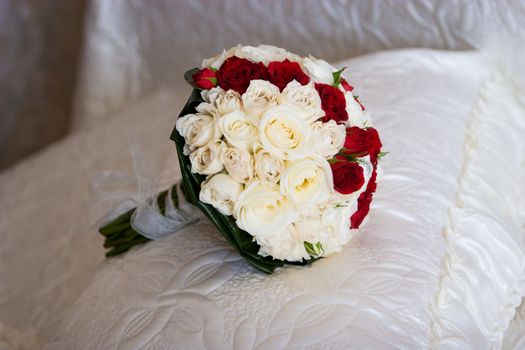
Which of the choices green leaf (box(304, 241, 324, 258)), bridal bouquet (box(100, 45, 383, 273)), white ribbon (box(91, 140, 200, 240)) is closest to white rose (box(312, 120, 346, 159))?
bridal bouquet (box(100, 45, 383, 273))

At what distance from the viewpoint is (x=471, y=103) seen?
3.88 ft

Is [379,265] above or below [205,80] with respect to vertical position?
below

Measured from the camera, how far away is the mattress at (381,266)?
76 cm

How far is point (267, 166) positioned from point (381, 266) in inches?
7.9

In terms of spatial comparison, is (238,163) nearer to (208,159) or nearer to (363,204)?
(208,159)

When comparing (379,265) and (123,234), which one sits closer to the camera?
(379,265)

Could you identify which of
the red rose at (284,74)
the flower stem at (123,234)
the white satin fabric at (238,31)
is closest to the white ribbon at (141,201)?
the flower stem at (123,234)

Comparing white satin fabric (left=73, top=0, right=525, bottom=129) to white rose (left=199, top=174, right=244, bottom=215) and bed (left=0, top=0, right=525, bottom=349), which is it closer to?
bed (left=0, top=0, right=525, bottom=349)

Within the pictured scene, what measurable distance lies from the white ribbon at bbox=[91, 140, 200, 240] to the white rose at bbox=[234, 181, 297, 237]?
183 millimetres

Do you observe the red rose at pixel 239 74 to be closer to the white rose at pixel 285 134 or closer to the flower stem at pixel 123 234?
the white rose at pixel 285 134

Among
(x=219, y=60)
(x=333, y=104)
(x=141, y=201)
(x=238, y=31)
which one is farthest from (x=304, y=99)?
(x=238, y=31)

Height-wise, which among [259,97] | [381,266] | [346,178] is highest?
[259,97]

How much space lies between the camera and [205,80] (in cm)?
80

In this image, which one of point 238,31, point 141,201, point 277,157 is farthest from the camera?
point 238,31
